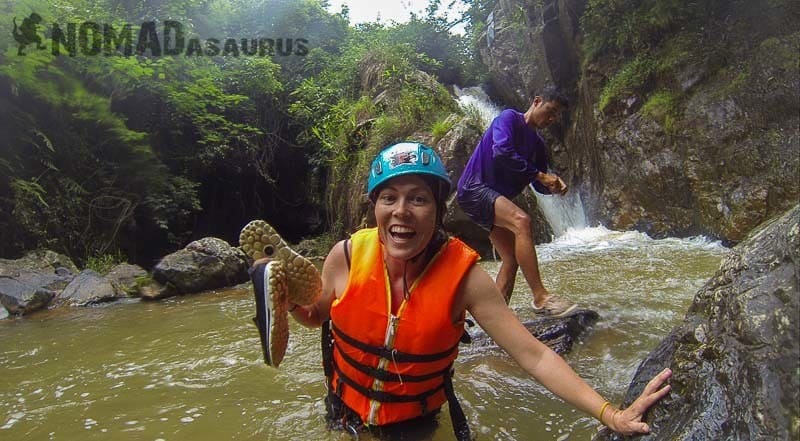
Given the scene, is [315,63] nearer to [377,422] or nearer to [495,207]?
[495,207]

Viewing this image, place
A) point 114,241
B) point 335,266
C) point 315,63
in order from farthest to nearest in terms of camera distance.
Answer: point 315,63 → point 114,241 → point 335,266

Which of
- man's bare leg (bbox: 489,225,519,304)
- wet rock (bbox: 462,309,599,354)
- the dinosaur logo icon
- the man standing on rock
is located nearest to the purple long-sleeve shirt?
the man standing on rock

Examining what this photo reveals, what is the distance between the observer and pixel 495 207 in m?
3.61

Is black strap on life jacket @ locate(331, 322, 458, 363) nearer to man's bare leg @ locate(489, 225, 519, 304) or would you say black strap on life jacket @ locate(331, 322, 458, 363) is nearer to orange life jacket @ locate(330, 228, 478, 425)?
orange life jacket @ locate(330, 228, 478, 425)

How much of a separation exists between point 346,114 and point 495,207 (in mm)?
8382

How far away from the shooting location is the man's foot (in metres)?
3.56

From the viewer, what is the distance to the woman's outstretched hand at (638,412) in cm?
153

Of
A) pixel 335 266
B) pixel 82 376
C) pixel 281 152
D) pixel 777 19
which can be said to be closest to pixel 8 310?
pixel 82 376

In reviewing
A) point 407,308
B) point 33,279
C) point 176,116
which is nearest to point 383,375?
point 407,308

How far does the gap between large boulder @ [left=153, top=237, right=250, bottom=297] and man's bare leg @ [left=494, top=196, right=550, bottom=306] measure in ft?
16.9

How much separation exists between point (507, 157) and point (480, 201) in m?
0.36

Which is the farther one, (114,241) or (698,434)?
(114,241)

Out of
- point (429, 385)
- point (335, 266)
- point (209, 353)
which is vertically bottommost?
point (209, 353)

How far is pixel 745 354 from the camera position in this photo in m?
1.33
